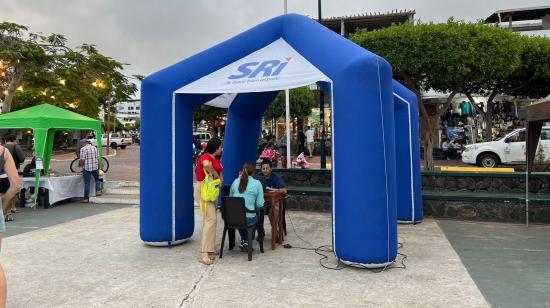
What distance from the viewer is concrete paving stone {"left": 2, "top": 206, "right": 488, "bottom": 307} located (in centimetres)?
432

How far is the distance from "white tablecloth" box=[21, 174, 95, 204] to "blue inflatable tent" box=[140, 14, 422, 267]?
17.4ft

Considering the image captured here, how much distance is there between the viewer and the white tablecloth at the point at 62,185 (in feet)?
34.0

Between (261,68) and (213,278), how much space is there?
112 inches

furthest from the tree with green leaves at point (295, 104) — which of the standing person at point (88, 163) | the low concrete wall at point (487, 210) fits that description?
the low concrete wall at point (487, 210)

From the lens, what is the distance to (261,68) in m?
6.07

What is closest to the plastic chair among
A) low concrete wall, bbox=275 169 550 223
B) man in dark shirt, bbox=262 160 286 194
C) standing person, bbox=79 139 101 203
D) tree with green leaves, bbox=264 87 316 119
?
man in dark shirt, bbox=262 160 286 194

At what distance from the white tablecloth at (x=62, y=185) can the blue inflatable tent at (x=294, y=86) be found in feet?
17.4

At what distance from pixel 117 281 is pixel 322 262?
2.46m

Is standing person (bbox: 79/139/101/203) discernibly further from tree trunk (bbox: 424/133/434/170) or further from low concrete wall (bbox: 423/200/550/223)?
tree trunk (bbox: 424/133/434/170)

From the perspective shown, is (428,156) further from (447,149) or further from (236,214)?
(447,149)

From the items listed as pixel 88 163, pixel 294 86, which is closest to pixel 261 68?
pixel 294 86

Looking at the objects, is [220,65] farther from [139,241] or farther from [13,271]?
[13,271]

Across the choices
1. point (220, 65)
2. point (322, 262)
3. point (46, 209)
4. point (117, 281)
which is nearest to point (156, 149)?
point (220, 65)

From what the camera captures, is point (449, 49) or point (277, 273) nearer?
point (277, 273)
